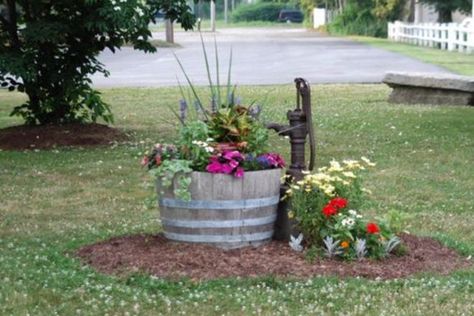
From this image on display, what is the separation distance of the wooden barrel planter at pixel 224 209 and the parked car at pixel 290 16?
300ft

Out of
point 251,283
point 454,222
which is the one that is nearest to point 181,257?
point 251,283

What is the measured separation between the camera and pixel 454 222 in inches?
324

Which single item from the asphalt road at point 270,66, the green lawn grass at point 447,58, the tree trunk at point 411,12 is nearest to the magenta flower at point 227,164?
the asphalt road at point 270,66

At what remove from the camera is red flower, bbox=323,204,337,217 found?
6422mm

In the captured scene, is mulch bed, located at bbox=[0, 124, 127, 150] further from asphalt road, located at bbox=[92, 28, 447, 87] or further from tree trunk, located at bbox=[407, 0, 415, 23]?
tree trunk, located at bbox=[407, 0, 415, 23]

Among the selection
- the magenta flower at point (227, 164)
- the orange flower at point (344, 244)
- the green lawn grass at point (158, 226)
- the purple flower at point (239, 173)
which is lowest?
the green lawn grass at point (158, 226)

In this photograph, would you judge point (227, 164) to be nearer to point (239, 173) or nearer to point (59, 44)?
point (239, 173)

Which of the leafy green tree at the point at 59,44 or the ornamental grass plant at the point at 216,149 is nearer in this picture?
the ornamental grass plant at the point at 216,149

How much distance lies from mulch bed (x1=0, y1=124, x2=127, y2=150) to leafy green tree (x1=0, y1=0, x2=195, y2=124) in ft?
0.86

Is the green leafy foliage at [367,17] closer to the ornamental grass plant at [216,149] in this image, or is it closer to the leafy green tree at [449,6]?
the leafy green tree at [449,6]

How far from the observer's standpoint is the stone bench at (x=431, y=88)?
682 inches

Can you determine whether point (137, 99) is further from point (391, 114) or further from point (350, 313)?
point (350, 313)

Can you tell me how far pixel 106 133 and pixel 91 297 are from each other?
8.06 metres

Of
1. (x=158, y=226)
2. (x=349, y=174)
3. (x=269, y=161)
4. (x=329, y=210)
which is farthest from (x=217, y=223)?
(x=158, y=226)
